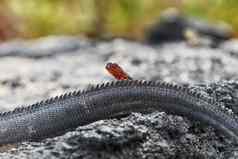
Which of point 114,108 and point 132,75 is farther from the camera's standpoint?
point 132,75

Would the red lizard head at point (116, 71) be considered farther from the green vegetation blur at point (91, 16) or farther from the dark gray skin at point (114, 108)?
the green vegetation blur at point (91, 16)

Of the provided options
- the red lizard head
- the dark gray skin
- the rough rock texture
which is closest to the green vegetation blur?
the rough rock texture

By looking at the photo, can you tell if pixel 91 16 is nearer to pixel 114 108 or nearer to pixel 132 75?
pixel 132 75

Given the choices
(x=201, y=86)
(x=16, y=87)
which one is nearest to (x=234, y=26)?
(x=16, y=87)

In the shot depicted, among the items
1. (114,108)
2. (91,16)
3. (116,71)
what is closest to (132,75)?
(91,16)

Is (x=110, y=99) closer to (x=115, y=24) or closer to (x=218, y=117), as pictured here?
(x=218, y=117)

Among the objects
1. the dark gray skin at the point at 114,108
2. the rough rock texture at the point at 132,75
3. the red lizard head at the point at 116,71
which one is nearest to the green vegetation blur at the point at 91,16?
the rough rock texture at the point at 132,75
